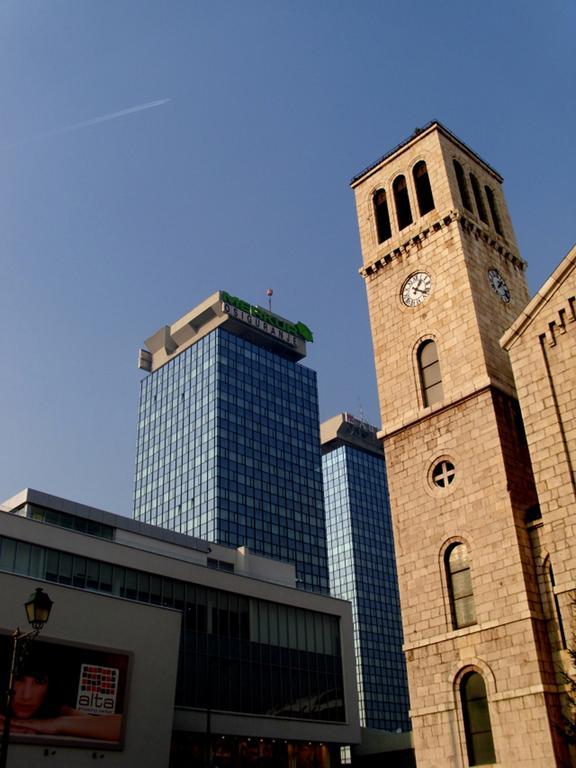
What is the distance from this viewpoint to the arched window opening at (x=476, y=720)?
30469mm

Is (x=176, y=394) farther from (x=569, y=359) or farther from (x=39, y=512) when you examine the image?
(x=569, y=359)

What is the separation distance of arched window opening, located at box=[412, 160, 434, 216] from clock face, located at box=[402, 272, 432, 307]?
13.6ft

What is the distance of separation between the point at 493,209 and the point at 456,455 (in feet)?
57.9

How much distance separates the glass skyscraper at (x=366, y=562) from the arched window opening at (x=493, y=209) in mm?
114413

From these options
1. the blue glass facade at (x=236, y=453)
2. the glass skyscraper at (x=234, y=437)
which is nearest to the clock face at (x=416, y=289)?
the glass skyscraper at (x=234, y=437)

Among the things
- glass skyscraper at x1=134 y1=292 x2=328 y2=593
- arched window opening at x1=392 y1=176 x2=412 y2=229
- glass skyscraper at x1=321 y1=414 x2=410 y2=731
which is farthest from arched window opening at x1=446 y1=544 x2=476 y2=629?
glass skyscraper at x1=321 y1=414 x2=410 y2=731

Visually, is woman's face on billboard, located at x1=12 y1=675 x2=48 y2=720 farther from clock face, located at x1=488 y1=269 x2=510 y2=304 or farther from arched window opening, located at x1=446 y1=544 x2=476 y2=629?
clock face, located at x1=488 y1=269 x2=510 y2=304

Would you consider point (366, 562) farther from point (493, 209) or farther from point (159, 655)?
point (493, 209)

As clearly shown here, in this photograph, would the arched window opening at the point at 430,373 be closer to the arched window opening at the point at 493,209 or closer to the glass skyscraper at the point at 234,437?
the arched window opening at the point at 493,209

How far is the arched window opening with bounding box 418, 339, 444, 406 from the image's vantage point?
38219 mm

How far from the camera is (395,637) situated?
155m

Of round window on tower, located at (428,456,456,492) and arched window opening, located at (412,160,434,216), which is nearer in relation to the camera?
round window on tower, located at (428,456,456,492)

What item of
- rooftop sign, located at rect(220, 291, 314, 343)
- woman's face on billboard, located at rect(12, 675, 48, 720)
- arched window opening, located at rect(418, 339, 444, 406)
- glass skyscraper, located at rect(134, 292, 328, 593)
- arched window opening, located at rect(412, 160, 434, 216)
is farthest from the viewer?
rooftop sign, located at rect(220, 291, 314, 343)

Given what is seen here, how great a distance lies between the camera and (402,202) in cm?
4541
